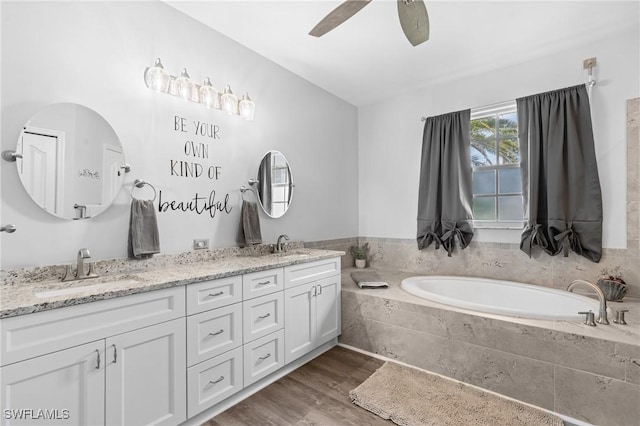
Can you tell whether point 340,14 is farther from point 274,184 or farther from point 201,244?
point 201,244

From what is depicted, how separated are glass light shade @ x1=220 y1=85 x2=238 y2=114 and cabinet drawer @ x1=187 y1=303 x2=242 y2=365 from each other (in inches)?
59.2

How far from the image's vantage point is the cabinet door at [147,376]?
55.6 inches

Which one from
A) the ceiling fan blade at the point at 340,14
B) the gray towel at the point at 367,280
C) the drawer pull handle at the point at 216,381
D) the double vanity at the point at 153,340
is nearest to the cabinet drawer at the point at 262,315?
the double vanity at the point at 153,340

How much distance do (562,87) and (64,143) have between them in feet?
12.6

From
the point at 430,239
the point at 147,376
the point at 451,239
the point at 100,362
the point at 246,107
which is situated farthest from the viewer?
the point at 430,239

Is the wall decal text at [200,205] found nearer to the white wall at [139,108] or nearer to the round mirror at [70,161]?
the white wall at [139,108]

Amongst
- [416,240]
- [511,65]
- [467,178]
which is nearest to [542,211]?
[467,178]

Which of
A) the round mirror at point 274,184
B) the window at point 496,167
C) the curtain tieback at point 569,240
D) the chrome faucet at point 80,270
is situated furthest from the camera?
Answer: the window at point 496,167

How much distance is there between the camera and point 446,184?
3.29 m

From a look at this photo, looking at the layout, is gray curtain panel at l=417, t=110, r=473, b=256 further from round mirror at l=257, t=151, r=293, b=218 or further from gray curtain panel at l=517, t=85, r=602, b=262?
round mirror at l=257, t=151, r=293, b=218

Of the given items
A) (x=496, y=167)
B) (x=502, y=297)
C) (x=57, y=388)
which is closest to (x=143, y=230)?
(x=57, y=388)

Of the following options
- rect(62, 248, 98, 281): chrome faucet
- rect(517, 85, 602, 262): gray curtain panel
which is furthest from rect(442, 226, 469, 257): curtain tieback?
rect(62, 248, 98, 281): chrome faucet

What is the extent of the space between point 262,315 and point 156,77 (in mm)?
1755

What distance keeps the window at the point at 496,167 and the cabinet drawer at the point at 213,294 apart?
2.57 metres
